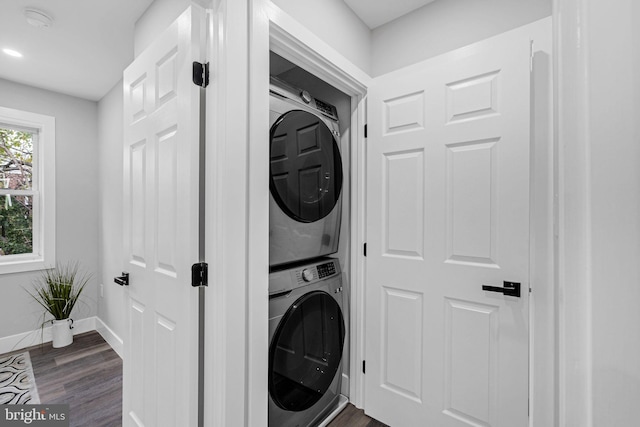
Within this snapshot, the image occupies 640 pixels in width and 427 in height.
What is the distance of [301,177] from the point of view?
159 cm

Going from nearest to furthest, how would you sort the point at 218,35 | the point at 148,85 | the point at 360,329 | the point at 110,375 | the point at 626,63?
the point at 626,63
the point at 218,35
the point at 148,85
the point at 360,329
the point at 110,375

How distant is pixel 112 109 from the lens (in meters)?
2.91

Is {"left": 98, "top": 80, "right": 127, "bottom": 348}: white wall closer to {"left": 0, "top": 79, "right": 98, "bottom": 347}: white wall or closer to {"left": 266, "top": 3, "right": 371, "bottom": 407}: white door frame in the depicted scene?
{"left": 0, "top": 79, "right": 98, "bottom": 347}: white wall

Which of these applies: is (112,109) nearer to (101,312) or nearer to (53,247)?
(53,247)

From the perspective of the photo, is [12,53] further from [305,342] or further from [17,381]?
[305,342]

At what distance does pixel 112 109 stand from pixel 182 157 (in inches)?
96.4

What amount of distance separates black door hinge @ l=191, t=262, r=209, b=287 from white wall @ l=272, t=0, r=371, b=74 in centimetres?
118

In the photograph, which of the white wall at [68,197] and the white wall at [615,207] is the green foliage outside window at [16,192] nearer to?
the white wall at [68,197]

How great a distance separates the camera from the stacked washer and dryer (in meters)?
1.46

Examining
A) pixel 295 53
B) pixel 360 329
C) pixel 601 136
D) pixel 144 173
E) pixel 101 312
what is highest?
pixel 295 53

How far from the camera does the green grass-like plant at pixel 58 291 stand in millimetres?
2840

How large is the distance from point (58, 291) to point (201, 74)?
9.81 ft

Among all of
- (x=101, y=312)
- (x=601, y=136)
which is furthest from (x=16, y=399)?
(x=601, y=136)
